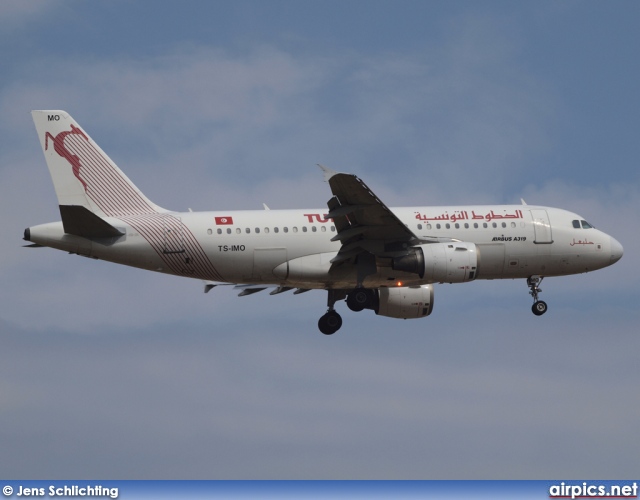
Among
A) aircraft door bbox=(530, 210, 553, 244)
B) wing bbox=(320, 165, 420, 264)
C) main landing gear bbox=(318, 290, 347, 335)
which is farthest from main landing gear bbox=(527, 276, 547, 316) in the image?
main landing gear bbox=(318, 290, 347, 335)

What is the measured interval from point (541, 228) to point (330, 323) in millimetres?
→ 11114

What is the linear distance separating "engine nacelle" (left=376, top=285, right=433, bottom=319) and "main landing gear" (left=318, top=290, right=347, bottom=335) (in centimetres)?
227

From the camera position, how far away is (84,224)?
59.0 meters

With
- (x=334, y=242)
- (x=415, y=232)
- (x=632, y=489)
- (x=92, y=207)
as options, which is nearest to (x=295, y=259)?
(x=334, y=242)

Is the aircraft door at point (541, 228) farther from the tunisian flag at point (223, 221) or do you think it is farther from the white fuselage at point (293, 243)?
the tunisian flag at point (223, 221)

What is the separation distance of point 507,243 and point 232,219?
12884mm

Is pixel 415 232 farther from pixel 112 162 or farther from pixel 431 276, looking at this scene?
pixel 112 162

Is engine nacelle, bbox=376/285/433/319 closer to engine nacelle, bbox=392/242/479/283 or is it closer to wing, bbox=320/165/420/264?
wing, bbox=320/165/420/264

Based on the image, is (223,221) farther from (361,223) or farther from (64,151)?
(64,151)

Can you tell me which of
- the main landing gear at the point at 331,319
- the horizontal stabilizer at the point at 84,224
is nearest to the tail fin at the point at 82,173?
the horizontal stabilizer at the point at 84,224

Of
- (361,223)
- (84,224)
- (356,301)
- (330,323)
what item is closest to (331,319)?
(330,323)

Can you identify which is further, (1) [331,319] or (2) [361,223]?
(1) [331,319]

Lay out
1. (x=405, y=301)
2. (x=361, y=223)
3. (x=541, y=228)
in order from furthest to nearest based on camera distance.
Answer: (x=405, y=301) → (x=541, y=228) → (x=361, y=223)

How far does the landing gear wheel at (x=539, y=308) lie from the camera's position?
6556 cm
